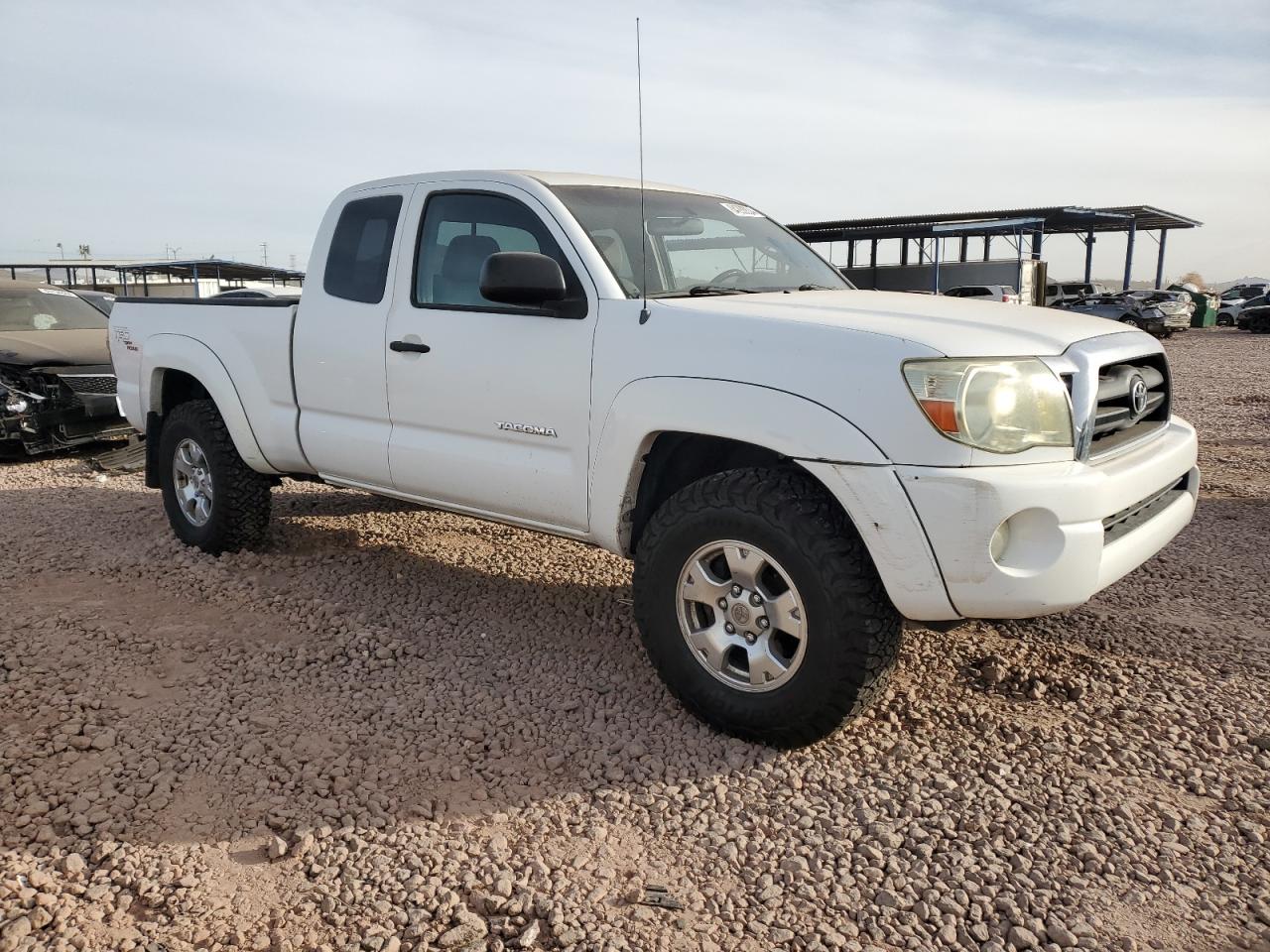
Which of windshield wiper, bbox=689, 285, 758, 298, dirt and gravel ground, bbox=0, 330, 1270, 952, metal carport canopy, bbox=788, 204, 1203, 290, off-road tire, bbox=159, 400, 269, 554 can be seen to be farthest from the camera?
metal carport canopy, bbox=788, 204, 1203, 290

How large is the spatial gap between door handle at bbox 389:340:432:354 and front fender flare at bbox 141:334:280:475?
1.24 meters

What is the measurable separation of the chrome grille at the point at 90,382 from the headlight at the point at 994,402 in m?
7.75

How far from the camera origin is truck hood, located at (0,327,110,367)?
7965 mm

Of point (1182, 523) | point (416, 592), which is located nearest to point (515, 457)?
point (416, 592)

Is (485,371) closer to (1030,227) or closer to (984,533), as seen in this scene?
(984,533)

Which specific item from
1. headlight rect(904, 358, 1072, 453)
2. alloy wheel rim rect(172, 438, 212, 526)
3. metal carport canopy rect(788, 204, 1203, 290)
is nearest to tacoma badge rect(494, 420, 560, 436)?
headlight rect(904, 358, 1072, 453)

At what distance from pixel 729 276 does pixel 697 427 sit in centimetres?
111

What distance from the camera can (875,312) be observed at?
3.20 m

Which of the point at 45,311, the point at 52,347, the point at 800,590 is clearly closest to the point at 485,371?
the point at 800,590

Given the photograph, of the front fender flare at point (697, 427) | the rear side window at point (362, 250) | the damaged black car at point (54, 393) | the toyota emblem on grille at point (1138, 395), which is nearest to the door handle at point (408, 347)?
the rear side window at point (362, 250)

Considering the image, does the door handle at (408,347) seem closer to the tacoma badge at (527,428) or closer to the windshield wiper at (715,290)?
the tacoma badge at (527,428)

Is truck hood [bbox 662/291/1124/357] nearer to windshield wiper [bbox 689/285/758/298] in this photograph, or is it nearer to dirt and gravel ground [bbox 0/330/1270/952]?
windshield wiper [bbox 689/285/758/298]

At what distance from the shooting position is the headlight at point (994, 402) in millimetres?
2709

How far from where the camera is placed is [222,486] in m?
5.02
